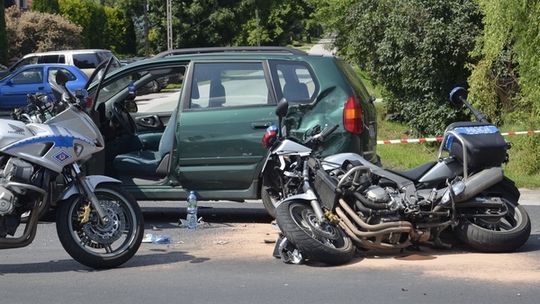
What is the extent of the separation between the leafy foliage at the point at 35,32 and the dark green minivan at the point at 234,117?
31536mm

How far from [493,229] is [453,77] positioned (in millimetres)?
13560

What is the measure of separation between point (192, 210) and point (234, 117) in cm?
104

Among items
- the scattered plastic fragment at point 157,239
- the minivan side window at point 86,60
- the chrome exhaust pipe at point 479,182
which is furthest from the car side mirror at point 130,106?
the minivan side window at point 86,60

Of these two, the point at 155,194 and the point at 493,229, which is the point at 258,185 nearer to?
the point at 155,194

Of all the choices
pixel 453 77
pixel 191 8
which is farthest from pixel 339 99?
pixel 191 8

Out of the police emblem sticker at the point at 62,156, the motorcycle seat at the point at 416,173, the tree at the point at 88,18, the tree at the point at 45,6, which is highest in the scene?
the police emblem sticker at the point at 62,156

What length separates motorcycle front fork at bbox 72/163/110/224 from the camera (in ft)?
22.9

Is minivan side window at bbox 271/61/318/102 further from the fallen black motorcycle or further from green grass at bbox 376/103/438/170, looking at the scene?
green grass at bbox 376/103/438/170

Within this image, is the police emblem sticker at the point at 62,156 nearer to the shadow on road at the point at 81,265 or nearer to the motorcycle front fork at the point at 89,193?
the motorcycle front fork at the point at 89,193

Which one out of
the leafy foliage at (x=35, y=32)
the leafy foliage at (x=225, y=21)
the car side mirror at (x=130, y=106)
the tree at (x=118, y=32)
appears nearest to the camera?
the car side mirror at (x=130, y=106)

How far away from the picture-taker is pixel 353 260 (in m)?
7.42

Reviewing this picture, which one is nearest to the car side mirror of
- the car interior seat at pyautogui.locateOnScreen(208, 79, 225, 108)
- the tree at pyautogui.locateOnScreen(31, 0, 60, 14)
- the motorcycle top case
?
the car interior seat at pyautogui.locateOnScreen(208, 79, 225, 108)

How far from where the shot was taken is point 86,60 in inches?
1261

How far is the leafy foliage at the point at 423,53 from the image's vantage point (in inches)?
792
